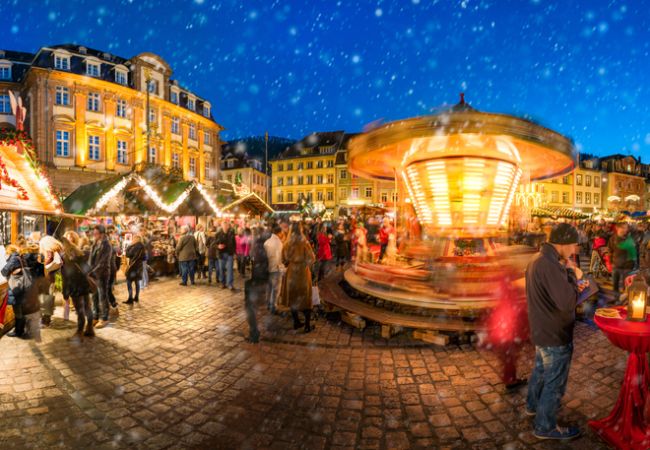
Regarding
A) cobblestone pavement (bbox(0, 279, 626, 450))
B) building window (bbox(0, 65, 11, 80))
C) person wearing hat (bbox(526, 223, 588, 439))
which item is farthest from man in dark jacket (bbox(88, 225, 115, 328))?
building window (bbox(0, 65, 11, 80))

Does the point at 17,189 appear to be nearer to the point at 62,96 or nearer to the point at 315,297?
the point at 315,297

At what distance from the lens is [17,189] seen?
682 cm

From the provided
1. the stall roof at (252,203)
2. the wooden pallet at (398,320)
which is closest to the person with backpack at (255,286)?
the wooden pallet at (398,320)

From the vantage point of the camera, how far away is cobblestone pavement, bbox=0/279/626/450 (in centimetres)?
317

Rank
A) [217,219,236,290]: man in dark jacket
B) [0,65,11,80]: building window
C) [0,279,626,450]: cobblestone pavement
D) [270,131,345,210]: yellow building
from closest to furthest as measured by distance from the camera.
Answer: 1. [0,279,626,450]: cobblestone pavement
2. [217,219,236,290]: man in dark jacket
3. [0,65,11,80]: building window
4. [270,131,345,210]: yellow building

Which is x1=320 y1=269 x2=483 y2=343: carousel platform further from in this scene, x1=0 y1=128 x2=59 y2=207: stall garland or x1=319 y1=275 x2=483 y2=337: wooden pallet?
x1=0 y1=128 x2=59 y2=207: stall garland

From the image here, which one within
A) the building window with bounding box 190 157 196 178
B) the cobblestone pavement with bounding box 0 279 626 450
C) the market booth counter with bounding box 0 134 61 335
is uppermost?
the building window with bounding box 190 157 196 178

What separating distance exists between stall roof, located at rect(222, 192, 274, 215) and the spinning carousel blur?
41.3 feet

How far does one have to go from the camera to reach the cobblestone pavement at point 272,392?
3.17m

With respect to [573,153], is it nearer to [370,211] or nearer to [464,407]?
[464,407]

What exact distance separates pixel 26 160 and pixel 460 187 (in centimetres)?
884

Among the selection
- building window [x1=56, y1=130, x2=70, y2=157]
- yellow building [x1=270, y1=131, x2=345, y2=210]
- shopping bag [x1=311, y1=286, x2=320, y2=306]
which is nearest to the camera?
shopping bag [x1=311, y1=286, x2=320, y2=306]

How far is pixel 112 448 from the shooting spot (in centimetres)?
301

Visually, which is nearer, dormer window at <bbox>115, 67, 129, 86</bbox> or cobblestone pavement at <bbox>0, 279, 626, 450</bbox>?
cobblestone pavement at <bbox>0, 279, 626, 450</bbox>
